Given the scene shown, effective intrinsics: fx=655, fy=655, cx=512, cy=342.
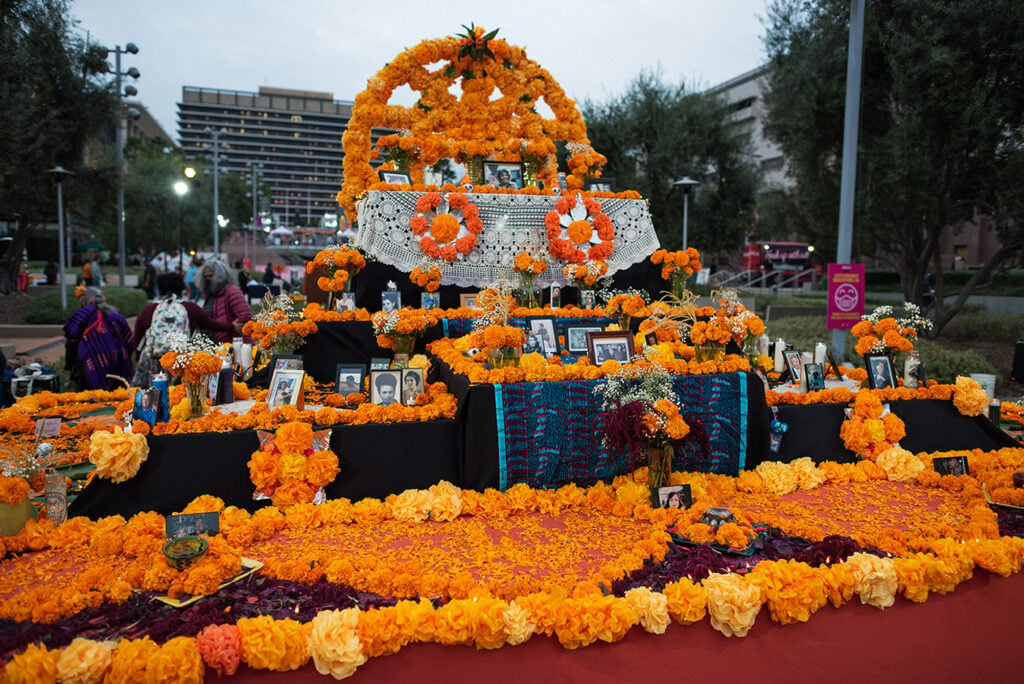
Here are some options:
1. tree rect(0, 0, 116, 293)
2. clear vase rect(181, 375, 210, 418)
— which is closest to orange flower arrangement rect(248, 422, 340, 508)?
clear vase rect(181, 375, 210, 418)

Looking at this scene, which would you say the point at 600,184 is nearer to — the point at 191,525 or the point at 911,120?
the point at 911,120

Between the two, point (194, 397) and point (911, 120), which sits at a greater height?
point (911, 120)

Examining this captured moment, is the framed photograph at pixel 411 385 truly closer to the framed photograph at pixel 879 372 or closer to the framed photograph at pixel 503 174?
the framed photograph at pixel 879 372

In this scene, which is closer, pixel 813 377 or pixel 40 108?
pixel 813 377

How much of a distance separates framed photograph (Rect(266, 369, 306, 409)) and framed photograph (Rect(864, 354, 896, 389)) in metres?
4.58

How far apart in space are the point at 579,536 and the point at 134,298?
17.2 m

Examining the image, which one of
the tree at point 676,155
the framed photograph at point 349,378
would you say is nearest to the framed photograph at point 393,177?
the framed photograph at point 349,378

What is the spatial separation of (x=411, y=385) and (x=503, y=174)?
453 cm

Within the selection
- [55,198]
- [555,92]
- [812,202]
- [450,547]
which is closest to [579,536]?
[450,547]

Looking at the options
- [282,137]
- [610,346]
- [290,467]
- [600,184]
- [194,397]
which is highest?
[282,137]

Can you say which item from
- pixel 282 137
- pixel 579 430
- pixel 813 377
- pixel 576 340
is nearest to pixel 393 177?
pixel 576 340

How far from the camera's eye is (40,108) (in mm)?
12906

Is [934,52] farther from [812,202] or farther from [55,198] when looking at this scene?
[55,198]

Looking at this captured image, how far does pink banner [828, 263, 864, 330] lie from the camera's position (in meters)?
8.07
